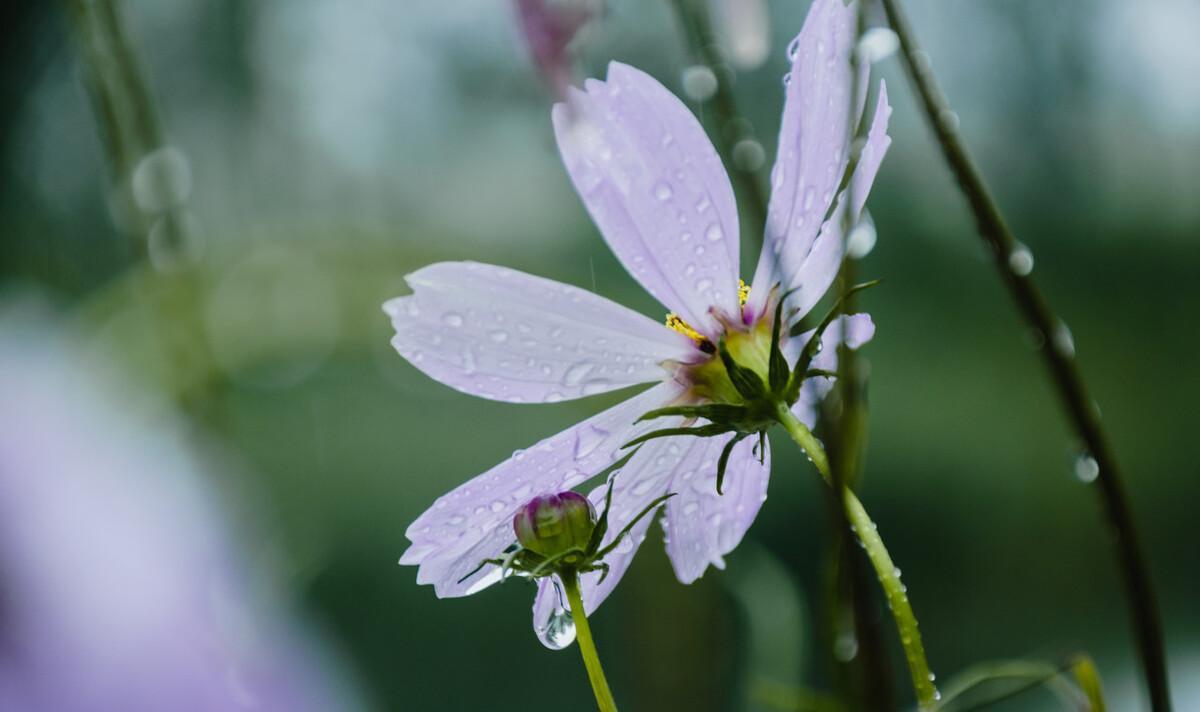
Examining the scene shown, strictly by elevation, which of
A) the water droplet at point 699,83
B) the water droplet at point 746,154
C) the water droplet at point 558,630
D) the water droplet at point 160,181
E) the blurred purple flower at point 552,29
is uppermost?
the water droplet at point 160,181

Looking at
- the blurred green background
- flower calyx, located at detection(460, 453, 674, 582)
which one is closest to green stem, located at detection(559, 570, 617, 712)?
flower calyx, located at detection(460, 453, 674, 582)

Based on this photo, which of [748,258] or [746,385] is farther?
[748,258]

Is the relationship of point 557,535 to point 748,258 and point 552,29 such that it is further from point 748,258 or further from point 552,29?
point 748,258

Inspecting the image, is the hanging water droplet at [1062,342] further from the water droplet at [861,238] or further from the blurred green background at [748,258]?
the blurred green background at [748,258]

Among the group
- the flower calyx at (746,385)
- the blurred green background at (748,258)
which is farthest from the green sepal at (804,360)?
the blurred green background at (748,258)

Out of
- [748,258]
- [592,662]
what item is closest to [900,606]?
[592,662]

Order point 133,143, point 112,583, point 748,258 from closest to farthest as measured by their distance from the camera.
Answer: point 112,583, point 133,143, point 748,258
